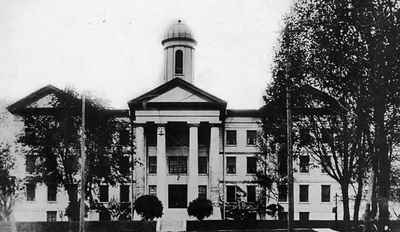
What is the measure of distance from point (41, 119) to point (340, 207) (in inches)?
1242

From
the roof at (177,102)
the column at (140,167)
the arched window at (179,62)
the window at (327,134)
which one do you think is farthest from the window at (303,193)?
the window at (327,134)

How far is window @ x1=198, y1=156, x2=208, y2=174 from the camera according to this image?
2324 inches

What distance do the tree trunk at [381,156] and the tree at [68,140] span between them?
2355cm

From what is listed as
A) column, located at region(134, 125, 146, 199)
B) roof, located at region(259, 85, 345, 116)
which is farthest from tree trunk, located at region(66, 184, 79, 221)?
roof, located at region(259, 85, 345, 116)

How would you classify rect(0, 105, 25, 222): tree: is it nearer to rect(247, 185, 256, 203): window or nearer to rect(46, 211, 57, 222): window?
rect(46, 211, 57, 222): window

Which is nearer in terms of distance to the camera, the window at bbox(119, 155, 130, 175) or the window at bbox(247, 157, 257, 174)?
the window at bbox(119, 155, 130, 175)

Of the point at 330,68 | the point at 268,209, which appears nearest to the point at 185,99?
the point at 268,209

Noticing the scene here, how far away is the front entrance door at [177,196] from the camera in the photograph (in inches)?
2261

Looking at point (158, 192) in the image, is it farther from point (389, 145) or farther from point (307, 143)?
point (389, 145)

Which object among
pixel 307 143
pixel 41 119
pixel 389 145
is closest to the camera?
pixel 389 145

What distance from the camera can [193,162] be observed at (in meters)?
55.8

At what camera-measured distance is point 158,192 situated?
181ft

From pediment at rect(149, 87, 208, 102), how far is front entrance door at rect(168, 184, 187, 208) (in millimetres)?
8869

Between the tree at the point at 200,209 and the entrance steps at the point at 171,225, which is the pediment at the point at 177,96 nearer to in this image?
the tree at the point at 200,209
